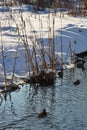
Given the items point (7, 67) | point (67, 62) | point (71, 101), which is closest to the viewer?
point (71, 101)

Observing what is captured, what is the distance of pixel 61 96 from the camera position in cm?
688

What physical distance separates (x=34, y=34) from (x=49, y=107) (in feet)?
8.06

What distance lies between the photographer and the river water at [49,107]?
560cm

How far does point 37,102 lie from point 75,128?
4.30 ft

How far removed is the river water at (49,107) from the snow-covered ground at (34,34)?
77 centimetres

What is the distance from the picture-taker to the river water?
5602mm

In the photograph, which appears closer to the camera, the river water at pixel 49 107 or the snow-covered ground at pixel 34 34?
the river water at pixel 49 107

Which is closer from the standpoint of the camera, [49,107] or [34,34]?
[49,107]

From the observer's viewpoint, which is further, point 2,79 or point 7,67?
point 7,67

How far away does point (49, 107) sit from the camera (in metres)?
6.35

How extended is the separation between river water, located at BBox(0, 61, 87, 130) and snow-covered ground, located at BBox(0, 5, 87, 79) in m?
0.77

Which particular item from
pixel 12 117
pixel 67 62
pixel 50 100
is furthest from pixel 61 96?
pixel 67 62

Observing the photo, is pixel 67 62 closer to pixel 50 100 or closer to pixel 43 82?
pixel 43 82

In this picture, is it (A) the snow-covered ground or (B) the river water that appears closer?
(B) the river water
